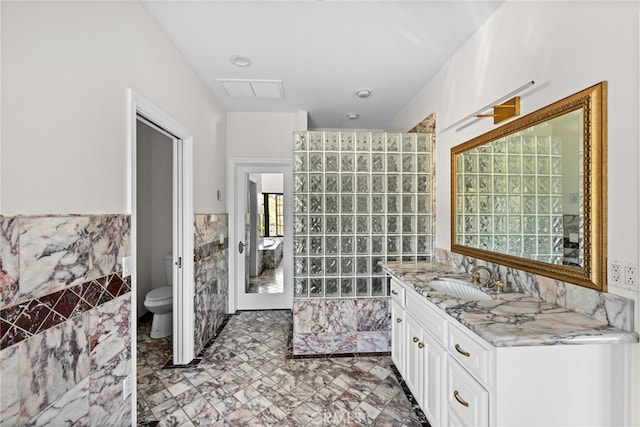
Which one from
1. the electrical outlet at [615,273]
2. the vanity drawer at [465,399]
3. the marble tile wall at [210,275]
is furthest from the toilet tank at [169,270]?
the electrical outlet at [615,273]

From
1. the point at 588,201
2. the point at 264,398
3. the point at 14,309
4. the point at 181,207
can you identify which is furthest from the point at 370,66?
the point at 264,398

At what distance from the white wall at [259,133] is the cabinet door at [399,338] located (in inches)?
89.5

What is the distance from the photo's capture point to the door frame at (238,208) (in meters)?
3.49

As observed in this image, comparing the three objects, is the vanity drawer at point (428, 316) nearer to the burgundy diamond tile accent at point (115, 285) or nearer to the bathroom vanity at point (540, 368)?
the bathroom vanity at point (540, 368)

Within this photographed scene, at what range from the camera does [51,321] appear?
42.4 inches

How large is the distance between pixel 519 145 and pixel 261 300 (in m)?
3.22

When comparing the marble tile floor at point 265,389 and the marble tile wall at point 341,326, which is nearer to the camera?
the marble tile floor at point 265,389

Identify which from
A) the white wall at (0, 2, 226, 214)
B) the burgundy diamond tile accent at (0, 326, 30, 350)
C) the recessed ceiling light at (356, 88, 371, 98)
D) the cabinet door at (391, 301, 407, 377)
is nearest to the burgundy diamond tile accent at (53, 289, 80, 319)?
the burgundy diamond tile accent at (0, 326, 30, 350)

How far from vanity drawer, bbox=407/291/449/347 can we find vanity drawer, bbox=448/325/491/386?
71 millimetres

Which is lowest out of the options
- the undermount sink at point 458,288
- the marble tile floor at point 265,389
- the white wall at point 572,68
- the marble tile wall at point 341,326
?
the marble tile floor at point 265,389

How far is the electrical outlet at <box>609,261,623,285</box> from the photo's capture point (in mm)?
1072

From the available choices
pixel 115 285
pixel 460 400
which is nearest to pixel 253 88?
pixel 115 285

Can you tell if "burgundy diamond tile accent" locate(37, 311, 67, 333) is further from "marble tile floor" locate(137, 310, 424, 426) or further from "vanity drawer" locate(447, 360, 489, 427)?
"vanity drawer" locate(447, 360, 489, 427)

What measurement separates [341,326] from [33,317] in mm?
2137
